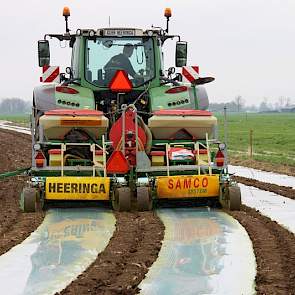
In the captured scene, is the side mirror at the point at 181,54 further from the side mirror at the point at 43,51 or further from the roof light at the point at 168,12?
the side mirror at the point at 43,51

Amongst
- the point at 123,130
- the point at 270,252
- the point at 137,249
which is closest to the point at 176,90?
the point at 123,130

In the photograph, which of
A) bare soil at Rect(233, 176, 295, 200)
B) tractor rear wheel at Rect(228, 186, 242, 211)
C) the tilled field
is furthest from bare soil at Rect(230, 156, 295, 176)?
the tilled field

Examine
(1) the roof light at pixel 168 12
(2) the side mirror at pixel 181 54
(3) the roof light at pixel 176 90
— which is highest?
(1) the roof light at pixel 168 12

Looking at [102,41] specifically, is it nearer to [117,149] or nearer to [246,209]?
[117,149]

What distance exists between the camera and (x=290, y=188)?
40.7 feet

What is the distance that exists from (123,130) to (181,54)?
A: 2312mm

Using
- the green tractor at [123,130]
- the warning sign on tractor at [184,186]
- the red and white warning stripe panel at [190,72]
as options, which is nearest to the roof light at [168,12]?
the green tractor at [123,130]

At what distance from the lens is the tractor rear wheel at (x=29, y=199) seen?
915 cm

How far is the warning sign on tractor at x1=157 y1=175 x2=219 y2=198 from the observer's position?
9336 mm

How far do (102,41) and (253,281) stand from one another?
259 inches

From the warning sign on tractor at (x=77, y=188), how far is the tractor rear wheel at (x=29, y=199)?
21cm

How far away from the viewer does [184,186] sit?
9.33 metres

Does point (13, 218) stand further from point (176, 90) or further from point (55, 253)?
point (176, 90)

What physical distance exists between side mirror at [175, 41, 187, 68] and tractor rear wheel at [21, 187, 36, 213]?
3.78 m
